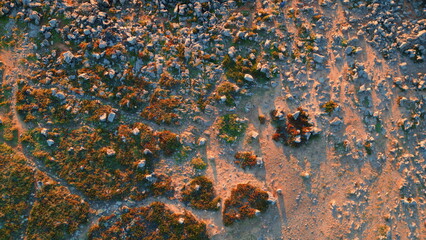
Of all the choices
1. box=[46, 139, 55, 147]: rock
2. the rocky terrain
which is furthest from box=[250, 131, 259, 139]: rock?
box=[46, 139, 55, 147]: rock

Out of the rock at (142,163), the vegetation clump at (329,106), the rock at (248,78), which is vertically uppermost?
the rock at (248,78)

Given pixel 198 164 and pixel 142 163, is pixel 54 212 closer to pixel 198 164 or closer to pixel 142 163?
pixel 142 163

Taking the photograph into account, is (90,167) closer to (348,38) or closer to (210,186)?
(210,186)

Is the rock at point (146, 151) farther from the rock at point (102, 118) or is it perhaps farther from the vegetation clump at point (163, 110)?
the rock at point (102, 118)

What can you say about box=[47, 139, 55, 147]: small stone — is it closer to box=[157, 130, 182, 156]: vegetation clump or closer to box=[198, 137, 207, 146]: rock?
box=[157, 130, 182, 156]: vegetation clump

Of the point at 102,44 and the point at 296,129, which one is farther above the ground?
the point at 102,44

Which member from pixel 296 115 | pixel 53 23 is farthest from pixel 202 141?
pixel 53 23

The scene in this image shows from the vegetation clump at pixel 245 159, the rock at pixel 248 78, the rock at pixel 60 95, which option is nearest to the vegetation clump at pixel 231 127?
the vegetation clump at pixel 245 159
